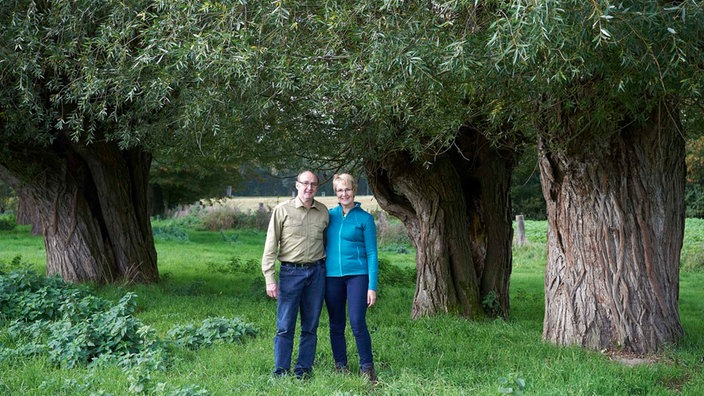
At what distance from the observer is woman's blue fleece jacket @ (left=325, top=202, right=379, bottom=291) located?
6.50 m

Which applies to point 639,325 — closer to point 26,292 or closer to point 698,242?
point 26,292

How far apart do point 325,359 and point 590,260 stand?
2976 mm

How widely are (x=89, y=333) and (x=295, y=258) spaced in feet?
7.81

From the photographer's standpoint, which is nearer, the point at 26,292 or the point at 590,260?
the point at 590,260

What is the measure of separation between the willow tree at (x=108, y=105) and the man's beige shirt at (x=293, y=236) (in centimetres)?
121

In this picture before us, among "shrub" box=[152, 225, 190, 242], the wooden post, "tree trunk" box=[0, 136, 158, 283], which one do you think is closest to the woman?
"tree trunk" box=[0, 136, 158, 283]

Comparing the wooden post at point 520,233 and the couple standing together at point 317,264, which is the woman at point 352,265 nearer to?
the couple standing together at point 317,264

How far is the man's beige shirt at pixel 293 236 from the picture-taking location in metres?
6.50

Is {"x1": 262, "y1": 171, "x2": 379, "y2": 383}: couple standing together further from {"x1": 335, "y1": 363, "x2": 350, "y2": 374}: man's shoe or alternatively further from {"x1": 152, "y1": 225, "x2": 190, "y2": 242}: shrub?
{"x1": 152, "y1": 225, "x2": 190, "y2": 242}: shrub

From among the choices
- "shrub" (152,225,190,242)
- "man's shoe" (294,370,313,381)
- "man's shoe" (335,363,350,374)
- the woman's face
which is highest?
the woman's face

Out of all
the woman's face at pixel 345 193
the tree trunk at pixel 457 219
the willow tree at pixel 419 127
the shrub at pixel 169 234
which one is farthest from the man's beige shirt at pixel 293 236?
the shrub at pixel 169 234

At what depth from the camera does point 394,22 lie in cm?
571

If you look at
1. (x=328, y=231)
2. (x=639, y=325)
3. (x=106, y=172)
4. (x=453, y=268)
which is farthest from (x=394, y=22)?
(x=106, y=172)

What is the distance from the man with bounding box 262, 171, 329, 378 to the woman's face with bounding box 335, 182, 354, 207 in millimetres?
217
